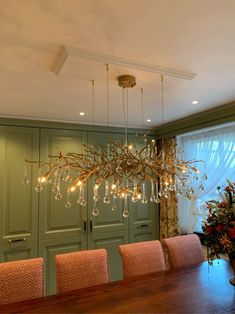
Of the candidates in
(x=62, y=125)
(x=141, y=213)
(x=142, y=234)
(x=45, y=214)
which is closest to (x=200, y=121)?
(x=141, y=213)

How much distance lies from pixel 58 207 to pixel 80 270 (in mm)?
1559

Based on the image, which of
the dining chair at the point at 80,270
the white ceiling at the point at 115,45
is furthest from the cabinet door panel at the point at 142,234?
the white ceiling at the point at 115,45

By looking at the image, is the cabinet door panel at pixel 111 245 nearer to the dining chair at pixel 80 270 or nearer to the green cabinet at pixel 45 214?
the green cabinet at pixel 45 214

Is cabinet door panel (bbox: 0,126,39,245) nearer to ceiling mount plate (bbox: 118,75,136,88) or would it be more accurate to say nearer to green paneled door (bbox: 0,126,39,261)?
green paneled door (bbox: 0,126,39,261)

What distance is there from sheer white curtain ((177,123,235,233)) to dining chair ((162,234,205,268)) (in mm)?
1023

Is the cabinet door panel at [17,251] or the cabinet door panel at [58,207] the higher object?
the cabinet door panel at [58,207]

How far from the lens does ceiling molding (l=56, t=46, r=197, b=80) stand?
1.64 metres

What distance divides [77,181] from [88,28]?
3.33ft

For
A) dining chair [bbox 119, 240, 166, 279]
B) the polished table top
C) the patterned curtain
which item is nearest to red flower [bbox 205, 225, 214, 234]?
the polished table top

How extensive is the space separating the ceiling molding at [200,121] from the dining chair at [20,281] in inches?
94.9

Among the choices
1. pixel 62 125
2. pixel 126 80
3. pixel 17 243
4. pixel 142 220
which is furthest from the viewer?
pixel 142 220

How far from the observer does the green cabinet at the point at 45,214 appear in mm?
3250

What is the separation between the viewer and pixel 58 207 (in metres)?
3.51

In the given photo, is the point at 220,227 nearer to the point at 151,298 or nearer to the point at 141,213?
the point at 151,298
